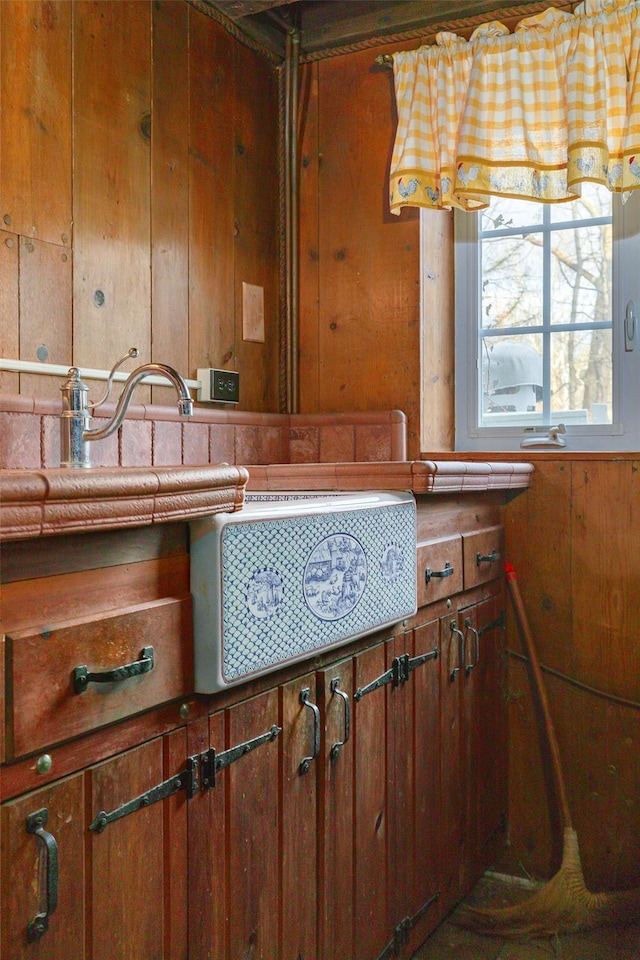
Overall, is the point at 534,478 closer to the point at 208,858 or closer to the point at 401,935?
the point at 401,935

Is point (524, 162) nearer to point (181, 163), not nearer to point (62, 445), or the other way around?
point (181, 163)

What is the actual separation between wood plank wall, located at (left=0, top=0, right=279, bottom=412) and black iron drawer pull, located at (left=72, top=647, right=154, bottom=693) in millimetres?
764

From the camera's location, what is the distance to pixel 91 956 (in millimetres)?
942

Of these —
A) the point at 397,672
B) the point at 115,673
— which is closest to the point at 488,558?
the point at 397,672

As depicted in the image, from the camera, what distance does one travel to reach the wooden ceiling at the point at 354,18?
2.21 m

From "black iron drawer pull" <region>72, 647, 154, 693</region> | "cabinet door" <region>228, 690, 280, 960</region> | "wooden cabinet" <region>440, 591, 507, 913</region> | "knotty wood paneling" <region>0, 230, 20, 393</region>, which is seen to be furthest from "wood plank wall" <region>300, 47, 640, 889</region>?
"black iron drawer pull" <region>72, 647, 154, 693</region>

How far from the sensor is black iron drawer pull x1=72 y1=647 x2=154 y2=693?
2.97 ft

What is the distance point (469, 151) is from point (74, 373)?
132 centimetres

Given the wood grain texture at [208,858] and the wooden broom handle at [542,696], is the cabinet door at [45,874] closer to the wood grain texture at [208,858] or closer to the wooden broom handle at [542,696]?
the wood grain texture at [208,858]

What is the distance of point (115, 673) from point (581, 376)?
5.85 ft

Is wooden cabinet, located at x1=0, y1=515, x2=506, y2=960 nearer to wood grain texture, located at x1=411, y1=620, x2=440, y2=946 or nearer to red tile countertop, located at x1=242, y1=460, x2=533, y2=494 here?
wood grain texture, located at x1=411, y1=620, x2=440, y2=946

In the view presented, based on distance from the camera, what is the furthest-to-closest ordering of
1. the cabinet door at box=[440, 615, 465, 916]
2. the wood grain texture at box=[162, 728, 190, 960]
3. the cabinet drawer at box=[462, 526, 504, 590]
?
the cabinet drawer at box=[462, 526, 504, 590] → the cabinet door at box=[440, 615, 465, 916] → the wood grain texture at box=[162, 728, 190, 960]

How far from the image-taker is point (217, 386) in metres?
2.10

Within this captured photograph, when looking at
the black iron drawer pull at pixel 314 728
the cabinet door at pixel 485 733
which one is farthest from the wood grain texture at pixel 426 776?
the black iron drawer pull at pixel 314 728
